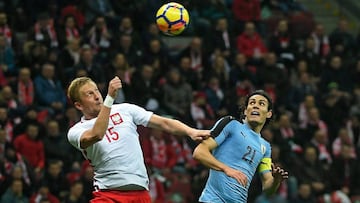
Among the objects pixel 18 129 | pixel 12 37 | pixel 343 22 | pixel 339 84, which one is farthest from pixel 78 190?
pixel 343 22

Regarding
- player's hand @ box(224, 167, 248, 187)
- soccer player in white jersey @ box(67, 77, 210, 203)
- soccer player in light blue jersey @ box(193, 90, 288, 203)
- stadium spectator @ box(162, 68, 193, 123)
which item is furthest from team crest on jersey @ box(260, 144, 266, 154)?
stadium spectator @ box(162, 68, 193, 123)

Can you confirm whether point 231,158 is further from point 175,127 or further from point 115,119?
point 115,119

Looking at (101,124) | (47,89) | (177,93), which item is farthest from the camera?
(177,93)

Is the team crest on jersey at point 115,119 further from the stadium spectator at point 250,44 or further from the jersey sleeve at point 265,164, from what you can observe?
the stadium spectator at point 250,44

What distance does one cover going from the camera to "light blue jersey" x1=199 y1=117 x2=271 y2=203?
9.29m

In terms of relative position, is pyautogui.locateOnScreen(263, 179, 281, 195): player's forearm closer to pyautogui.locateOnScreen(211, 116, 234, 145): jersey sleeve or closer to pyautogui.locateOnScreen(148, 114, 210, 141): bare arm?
pyautogui.locateOnScreen(211, 116, 234, 145): jersey sleeve

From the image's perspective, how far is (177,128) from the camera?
28.6 feet

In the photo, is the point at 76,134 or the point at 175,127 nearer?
the point at 175,127

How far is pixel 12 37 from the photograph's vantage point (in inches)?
671

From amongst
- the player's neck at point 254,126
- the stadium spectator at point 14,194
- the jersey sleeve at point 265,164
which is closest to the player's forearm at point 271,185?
the jersey sleeve at point 265,164

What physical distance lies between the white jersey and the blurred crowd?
547 centimetres

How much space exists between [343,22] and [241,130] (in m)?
12.2

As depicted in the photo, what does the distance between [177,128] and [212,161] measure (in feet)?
1.60

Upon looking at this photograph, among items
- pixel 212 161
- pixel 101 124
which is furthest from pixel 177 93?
pixel 101 124
